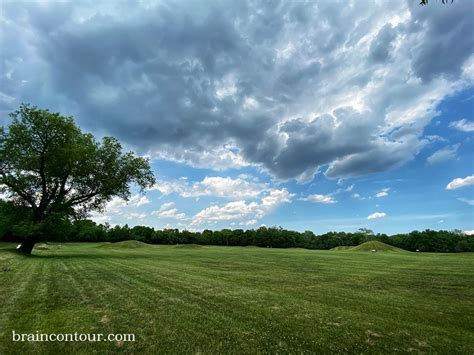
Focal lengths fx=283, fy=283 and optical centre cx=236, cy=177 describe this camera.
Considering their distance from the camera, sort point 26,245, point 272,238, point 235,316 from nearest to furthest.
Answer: point 235,316
point 26,245
point 272,238

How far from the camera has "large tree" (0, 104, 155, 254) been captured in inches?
1307

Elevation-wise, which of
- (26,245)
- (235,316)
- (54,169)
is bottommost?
(235,316)

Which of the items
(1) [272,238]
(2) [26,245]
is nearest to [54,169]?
(2) [26,245]

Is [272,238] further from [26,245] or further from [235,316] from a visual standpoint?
[235,316]

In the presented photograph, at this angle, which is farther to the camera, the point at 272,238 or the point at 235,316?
the point at 272,238

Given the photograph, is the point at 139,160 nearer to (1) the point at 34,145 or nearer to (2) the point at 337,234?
(1) the point at 34,145

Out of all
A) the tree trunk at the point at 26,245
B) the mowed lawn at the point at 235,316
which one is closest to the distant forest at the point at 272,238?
the tree trunk at the point at 26,245

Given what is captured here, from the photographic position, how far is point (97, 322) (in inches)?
337

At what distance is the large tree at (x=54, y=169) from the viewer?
33188 millimetres

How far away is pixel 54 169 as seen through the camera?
3512 centimetres

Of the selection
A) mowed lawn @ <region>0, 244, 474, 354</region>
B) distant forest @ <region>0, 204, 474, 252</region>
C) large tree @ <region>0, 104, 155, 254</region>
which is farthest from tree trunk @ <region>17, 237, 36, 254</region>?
distant forest @ <region>0, 204, 474, 252</region>

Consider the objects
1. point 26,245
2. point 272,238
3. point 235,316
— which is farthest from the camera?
point 272,238

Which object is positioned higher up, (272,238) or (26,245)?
(272,238)

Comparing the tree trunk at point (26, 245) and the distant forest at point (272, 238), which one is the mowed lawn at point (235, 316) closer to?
the tree trunk at point (26, 245)
